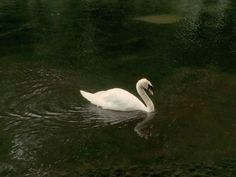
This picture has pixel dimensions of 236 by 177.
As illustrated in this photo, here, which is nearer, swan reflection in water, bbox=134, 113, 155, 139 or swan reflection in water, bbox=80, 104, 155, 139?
swan reflection in water, bbox=134, 113, 155, 139

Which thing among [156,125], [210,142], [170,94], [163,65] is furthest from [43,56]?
[210,142]

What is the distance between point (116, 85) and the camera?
22.0 metres

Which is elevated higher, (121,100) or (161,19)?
(161,19)

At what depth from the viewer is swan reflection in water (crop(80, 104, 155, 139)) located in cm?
1795

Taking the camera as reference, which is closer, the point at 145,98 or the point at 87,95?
the point at 145,98

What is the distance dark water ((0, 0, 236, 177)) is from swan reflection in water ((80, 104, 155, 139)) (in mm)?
37

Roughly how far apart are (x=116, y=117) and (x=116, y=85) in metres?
3.36

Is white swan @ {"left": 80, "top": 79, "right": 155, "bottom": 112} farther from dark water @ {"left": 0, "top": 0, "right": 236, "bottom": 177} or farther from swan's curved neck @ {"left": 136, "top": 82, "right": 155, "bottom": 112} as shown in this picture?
dark water @ {"left": 0, "top": 0, "right": 236, "bottom": 177}

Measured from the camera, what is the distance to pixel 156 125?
18.1 meters

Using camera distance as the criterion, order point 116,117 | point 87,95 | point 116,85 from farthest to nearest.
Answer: point 116,85, point 87,95, point 116,117

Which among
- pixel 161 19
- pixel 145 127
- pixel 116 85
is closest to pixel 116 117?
pixel 145 127

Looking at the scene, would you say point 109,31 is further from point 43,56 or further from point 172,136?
point 172,136

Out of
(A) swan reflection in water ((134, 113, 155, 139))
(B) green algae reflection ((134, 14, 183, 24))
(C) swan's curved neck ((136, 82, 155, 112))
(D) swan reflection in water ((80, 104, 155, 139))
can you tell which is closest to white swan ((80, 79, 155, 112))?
(C) swan's curved neck ((136, 82, 155, 112))

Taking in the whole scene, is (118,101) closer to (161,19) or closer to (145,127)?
(145,127)
